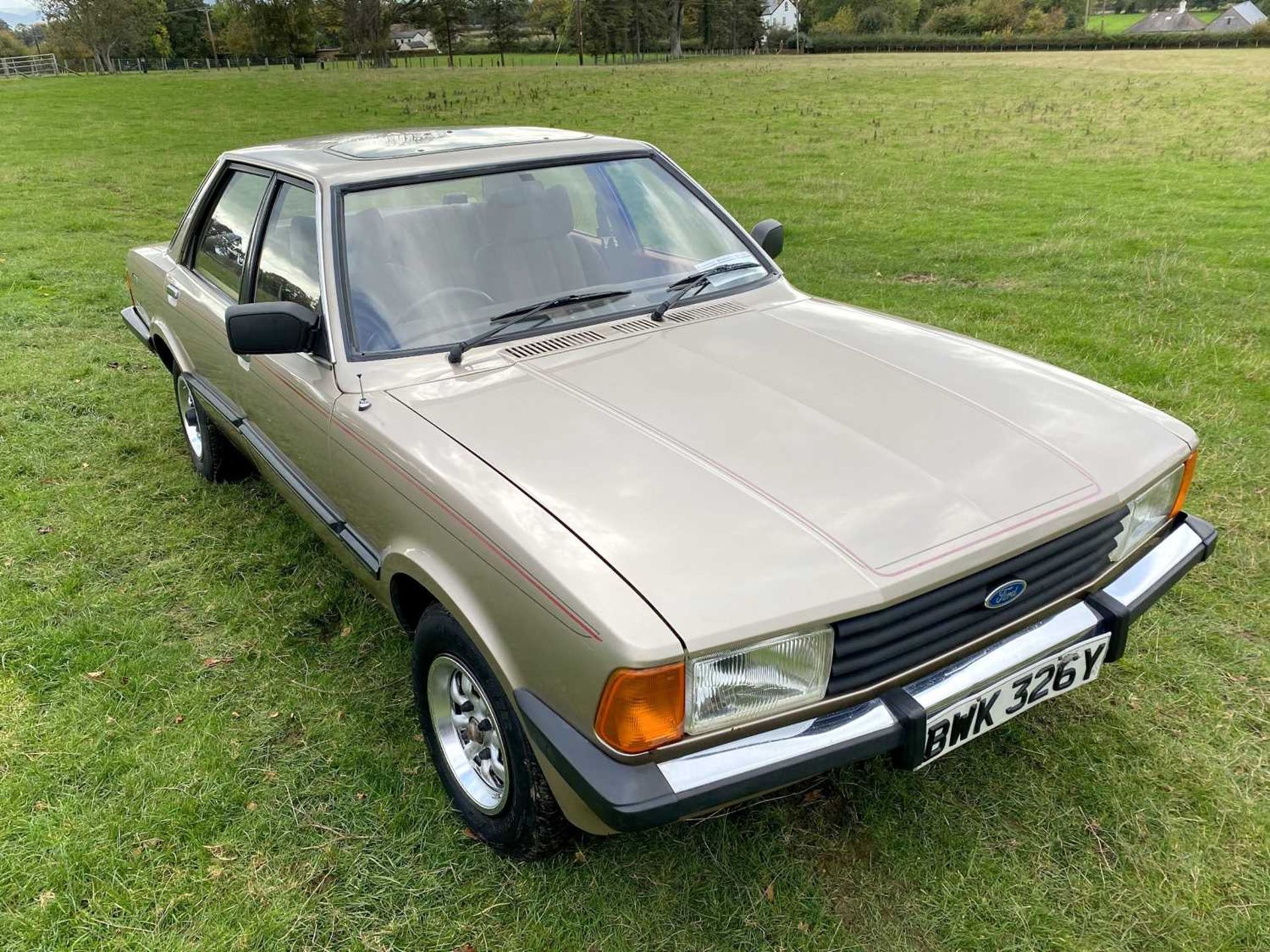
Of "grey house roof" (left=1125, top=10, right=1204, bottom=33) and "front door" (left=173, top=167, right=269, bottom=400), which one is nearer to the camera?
"front door" (left=173, top=167, right=269, bottom=400)

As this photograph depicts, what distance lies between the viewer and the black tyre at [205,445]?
4180 millimetres

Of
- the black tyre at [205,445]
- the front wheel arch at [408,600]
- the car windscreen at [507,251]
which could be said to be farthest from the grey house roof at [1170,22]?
the front wheel arch at [408,600]

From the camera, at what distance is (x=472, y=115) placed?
19109 millimetres

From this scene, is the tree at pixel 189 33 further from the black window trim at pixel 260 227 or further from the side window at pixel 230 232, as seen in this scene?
the black window trim at pixel 260 227

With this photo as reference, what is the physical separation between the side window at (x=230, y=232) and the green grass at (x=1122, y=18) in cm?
9892

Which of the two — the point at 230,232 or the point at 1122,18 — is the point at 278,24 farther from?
the point at 1122,18

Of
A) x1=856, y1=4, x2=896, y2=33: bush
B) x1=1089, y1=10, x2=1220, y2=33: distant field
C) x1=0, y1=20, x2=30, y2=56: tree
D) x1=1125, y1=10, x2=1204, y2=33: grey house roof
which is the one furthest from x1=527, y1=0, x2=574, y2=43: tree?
x1=1089, y1=10, x2=1220, y2=33: distant field

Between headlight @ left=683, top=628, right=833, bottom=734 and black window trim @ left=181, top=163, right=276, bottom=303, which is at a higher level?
black window trim @ left=181, top=163, right=276, bottom=303

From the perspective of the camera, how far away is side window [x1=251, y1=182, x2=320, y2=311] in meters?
2.84

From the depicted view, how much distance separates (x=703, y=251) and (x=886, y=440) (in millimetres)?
1399

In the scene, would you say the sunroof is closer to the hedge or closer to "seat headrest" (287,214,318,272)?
"seat headrest" (287,214,318,272)

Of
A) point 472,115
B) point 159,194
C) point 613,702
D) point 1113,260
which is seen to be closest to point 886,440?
point 613,702

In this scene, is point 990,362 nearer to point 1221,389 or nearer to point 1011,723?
point 1011,723

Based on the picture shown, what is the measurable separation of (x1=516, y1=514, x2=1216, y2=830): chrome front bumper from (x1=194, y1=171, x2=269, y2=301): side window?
244cm
